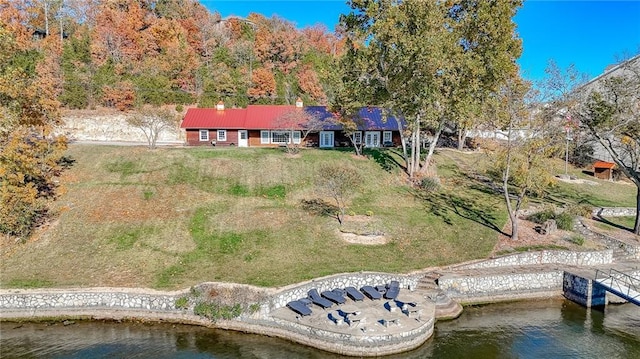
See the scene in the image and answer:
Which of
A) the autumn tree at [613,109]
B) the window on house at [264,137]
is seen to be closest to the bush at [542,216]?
the autumn tree at [613,109]

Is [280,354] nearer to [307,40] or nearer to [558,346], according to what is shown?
[558,346]

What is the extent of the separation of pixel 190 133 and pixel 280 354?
1427 inches

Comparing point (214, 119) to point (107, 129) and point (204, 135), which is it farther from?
point (107, 129)

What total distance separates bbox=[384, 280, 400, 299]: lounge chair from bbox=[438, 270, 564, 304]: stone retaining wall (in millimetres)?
2828

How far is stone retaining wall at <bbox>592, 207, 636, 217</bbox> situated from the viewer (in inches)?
1414

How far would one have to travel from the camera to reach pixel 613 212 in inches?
1422

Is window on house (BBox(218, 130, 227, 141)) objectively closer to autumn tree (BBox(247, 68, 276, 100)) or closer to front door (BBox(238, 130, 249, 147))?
front door (BBox(238, 130, 249, 147))

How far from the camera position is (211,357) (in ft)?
59.7

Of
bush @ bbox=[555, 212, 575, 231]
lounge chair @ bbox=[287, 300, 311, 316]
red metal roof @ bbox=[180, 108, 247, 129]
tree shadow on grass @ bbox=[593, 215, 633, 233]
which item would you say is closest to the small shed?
tree shadow on grass @ bbox=[593, 215, 633, 233]

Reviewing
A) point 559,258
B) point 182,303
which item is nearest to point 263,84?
point 182,303

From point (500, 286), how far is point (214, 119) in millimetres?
36823

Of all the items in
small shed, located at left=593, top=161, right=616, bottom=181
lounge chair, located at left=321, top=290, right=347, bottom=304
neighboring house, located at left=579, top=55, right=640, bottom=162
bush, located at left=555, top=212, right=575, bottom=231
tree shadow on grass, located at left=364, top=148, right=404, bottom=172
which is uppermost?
neighboring house, located at left=579, top=55, right=640, bottom=162

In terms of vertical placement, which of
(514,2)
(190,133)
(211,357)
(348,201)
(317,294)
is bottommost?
(211,357)

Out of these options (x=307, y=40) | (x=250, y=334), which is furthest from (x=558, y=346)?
(x=307, y=40)
